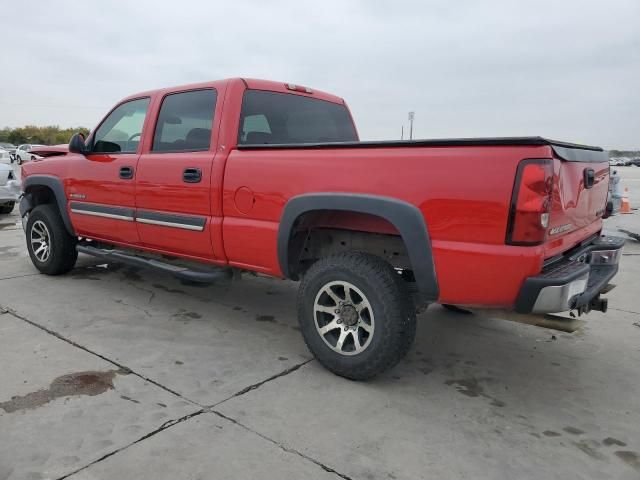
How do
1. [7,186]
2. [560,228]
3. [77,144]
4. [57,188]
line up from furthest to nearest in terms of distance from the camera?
[7,186]
[57,188]
[77,144]
[560,228]

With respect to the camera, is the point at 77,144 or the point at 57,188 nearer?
the point at 77,144

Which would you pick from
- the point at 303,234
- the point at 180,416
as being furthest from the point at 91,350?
the point at 303,234

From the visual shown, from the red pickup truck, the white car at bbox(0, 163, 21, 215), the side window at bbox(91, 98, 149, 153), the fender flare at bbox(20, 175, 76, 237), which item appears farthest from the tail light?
the white car at bbox(0, 163, 21, 215)

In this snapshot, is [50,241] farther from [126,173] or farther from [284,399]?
[284,399]

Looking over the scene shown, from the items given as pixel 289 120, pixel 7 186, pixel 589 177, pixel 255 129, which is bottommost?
pixel 7 186

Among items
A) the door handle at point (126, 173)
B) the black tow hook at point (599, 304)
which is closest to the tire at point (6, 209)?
the door handle at point (126, 173)

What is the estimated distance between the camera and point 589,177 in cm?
299

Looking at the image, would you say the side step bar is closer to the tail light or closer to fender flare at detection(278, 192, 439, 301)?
fender flare at detection(278, 192, 439, 301)

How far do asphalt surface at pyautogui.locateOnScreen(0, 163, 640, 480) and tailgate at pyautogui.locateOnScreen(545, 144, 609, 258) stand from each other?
3.08 ft

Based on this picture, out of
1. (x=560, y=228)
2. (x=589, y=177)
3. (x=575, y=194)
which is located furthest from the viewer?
(x=589, y=177)

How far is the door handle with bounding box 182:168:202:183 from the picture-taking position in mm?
3678

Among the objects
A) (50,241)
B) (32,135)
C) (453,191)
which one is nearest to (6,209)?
(50,241)

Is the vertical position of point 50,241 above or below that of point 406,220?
below

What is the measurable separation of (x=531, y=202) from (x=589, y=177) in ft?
2.87
